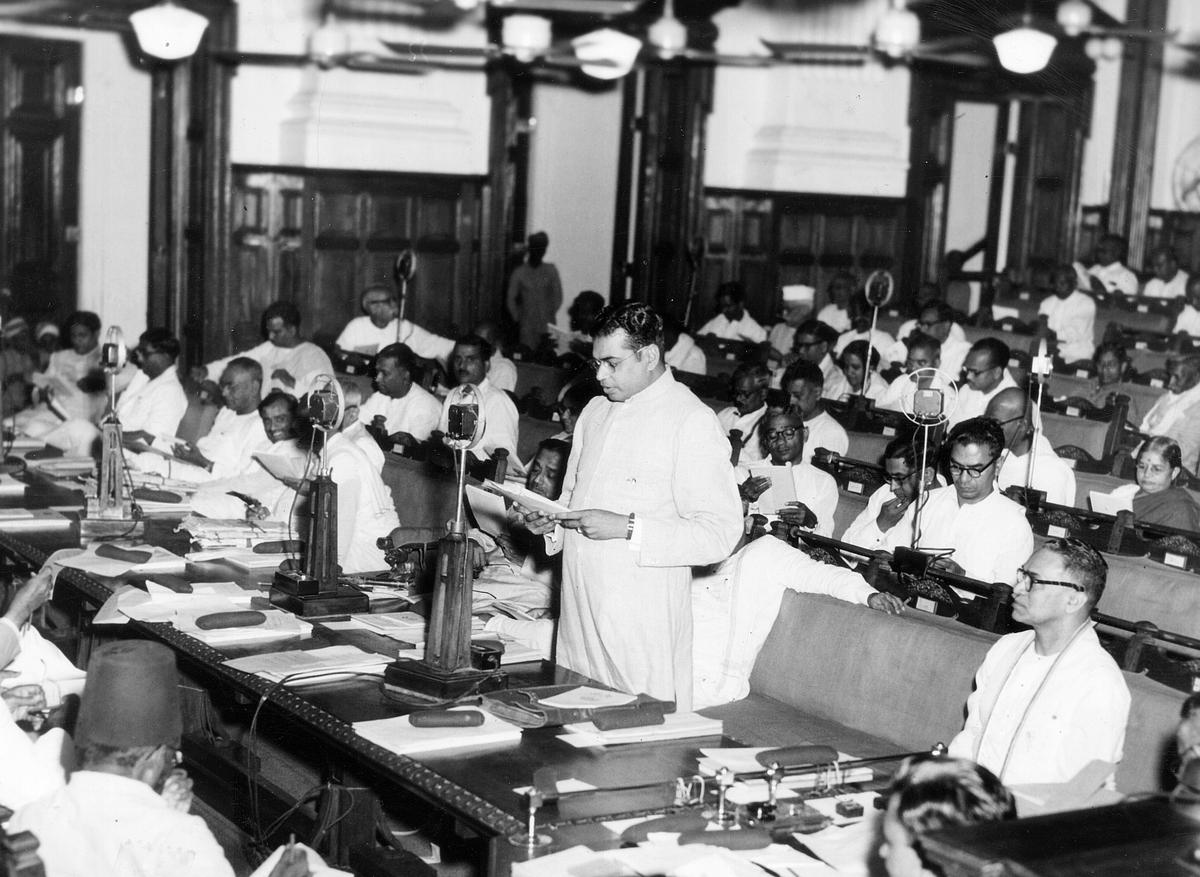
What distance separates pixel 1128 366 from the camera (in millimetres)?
9984

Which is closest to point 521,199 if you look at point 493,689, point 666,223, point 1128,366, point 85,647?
point 666,223

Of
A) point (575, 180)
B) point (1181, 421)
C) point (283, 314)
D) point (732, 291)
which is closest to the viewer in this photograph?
point (1181, 421)

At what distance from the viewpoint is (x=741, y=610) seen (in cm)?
464

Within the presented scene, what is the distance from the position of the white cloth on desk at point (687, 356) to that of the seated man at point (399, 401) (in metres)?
2.46

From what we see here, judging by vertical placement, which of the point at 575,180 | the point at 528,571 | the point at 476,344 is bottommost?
the point at 528,571

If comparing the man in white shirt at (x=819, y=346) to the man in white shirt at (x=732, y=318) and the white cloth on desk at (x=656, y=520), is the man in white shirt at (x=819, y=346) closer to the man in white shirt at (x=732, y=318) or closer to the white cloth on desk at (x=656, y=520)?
the man in white shirt at (x=732, y=318)

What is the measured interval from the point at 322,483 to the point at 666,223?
9.62m

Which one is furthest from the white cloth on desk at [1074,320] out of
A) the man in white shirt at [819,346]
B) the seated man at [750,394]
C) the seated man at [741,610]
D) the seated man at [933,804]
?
the seated man at [933,804]

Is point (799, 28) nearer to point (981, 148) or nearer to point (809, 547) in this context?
point (981, 148)

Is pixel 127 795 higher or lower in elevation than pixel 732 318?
lower

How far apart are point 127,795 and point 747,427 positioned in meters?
5.96

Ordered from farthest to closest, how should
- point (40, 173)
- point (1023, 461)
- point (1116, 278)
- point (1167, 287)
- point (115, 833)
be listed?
1. point (1116, 278)
2. point (1167, 287)
3. point (40, 173)
4. point (1023, 461)
5. point (115, 833)

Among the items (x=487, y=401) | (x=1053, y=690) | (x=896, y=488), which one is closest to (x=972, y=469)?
(x=896, y=488)

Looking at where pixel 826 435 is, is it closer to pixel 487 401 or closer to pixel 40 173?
pixel 487 401
